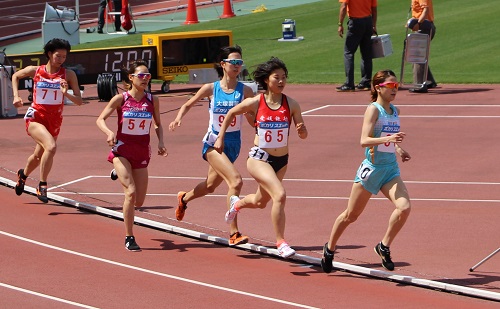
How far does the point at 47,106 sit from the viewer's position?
50.4ft

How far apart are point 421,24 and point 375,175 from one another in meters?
14.0

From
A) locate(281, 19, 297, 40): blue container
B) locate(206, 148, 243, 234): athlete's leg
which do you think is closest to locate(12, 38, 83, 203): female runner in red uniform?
locate(206, 148, 243, 234): athlete's leg

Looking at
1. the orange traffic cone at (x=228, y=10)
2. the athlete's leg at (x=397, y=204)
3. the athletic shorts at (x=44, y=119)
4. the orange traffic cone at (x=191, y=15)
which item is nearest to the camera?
the athlete's leg at (x=397, y=204)

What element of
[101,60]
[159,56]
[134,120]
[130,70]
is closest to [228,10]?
[159,56]

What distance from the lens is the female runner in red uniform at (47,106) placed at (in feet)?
49.5

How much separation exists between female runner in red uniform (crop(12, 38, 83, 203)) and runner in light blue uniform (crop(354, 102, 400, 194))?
16.3ft

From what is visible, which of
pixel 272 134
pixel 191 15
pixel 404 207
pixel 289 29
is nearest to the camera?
pixel 404 207

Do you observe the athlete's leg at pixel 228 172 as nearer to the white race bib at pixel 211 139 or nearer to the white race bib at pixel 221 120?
the white race bib at pixel 211 139

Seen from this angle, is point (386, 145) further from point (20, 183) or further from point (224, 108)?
point (20, 183)

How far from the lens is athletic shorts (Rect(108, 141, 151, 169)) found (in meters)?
13.2

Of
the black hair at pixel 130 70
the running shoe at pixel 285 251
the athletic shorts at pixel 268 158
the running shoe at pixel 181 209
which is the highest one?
the black hair at pixel 130 70

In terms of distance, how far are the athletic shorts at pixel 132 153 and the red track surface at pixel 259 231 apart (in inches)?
36.5

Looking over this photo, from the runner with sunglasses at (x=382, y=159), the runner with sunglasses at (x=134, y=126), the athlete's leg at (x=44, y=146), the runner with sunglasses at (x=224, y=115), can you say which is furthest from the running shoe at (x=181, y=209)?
the runner with sunglasses at (x=382, y=159)

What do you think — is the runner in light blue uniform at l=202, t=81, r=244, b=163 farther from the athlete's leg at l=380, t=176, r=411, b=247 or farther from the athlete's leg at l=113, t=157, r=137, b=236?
the athlete's leg at l=380, t=176, r=411, b=247
